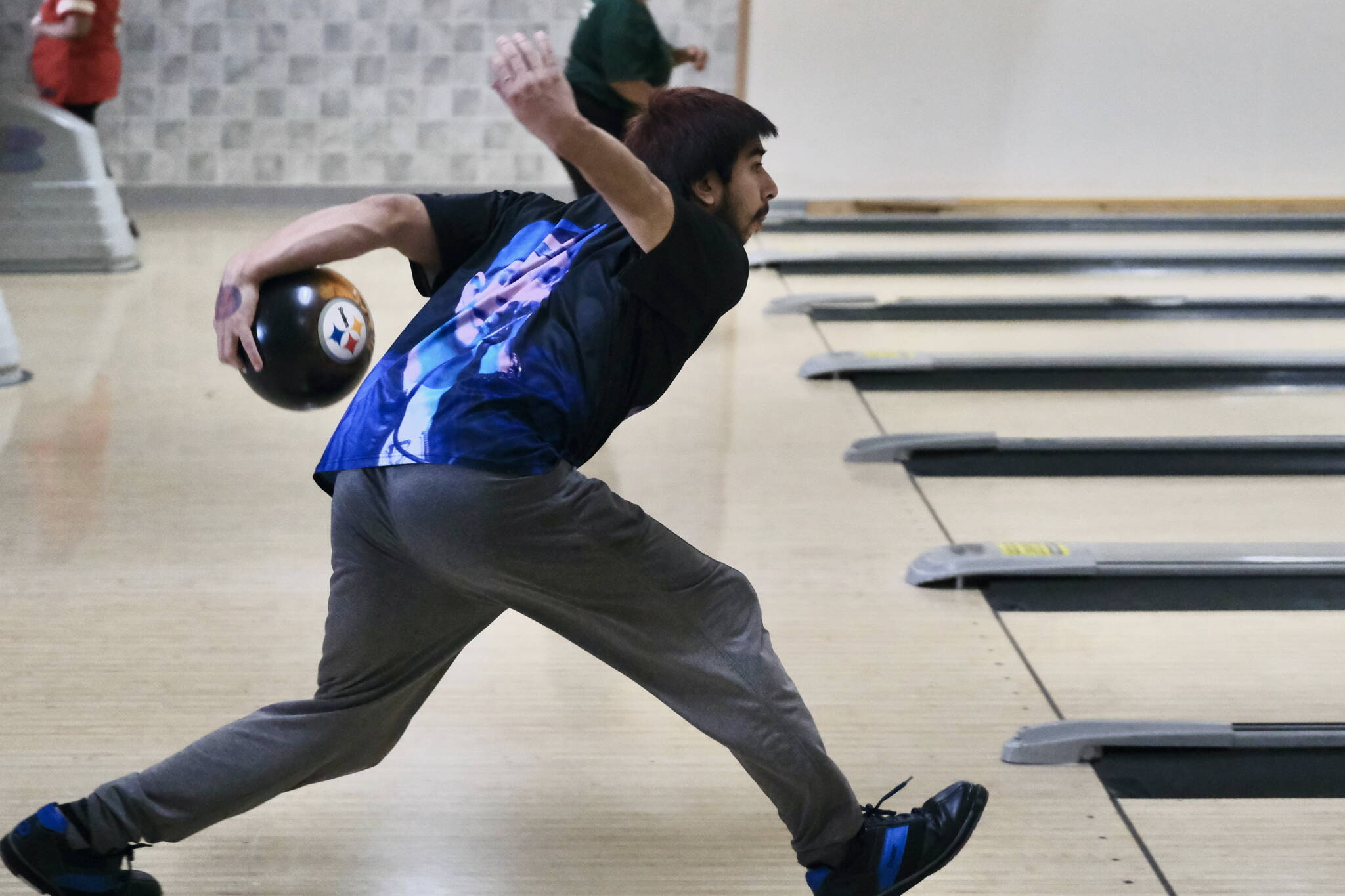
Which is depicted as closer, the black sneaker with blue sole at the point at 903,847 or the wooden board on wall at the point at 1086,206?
the black sneaker with blue sole at the point at 903,847

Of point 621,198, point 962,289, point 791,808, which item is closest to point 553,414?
point 621,198

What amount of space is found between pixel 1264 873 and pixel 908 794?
1.78ft

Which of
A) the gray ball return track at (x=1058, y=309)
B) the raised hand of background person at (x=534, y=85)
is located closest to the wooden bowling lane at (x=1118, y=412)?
the gray ball return track at (x=1058, y=309)

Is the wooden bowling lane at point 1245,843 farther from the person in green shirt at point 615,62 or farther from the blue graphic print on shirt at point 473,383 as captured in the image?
the person in green shirt at point 615,62

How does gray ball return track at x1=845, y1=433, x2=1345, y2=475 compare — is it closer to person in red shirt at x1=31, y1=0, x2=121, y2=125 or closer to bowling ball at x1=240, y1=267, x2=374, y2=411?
bowling ball at x1=240, y1=267, x2=374, y2=411

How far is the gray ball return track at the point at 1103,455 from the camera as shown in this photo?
395 centimetres

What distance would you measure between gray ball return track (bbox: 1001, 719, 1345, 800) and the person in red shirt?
220 inches

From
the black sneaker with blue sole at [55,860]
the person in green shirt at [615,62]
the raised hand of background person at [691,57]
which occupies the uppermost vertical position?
the raised hand of background person at [691,57]

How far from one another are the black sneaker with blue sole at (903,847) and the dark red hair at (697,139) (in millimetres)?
875

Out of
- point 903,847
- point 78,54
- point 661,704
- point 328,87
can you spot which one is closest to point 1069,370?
point 661,704

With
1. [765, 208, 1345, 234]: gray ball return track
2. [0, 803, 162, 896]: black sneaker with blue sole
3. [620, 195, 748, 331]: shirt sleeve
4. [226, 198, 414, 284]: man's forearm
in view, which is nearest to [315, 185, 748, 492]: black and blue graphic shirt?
[620, 195, 748, 331]: shirt sleeve

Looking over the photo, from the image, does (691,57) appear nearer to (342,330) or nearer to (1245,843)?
(342,330)

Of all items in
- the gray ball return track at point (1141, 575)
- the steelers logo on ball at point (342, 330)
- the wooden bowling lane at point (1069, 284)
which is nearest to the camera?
the steelers logo on ball at point (342, 330)

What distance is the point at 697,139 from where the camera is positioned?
1645 millimetres
